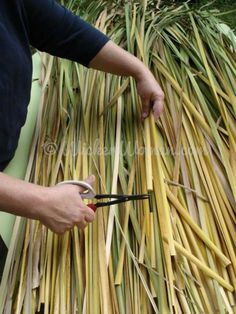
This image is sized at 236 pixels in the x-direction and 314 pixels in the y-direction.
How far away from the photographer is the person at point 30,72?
820 mm

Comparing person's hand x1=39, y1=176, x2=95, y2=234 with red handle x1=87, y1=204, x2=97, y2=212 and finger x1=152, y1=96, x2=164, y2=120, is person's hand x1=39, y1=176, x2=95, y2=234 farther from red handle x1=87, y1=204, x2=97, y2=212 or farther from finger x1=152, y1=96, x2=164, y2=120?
finger x1=152, y1=96, x2=164, y2=120

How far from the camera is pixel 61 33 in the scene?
44.5 inches

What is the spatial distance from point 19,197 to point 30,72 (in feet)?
1.33

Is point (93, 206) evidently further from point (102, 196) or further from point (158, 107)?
point (158, 107)

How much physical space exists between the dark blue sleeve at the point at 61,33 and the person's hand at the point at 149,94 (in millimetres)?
142

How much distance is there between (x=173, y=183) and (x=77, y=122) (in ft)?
1.10

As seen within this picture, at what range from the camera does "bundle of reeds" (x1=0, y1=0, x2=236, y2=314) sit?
2.76ft

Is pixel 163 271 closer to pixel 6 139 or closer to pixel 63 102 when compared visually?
pixel 6 139

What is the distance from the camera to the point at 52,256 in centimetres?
90

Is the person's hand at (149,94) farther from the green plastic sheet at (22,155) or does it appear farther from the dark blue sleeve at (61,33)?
the green plastic sheet at (22,155)

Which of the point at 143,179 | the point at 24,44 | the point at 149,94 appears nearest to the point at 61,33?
the point at 24,44

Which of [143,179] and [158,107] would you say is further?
[158,107]

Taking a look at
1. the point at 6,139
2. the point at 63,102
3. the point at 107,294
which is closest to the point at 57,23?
the point at 63,102

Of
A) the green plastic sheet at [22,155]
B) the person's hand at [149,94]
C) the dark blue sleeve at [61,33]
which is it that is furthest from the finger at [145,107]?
the green plastic sheet at [22,155]
